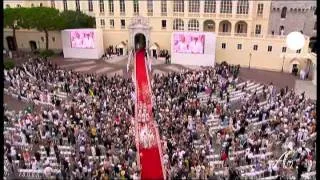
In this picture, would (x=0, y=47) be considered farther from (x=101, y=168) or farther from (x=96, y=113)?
(x=96, y=113)

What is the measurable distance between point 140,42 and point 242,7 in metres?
17.8

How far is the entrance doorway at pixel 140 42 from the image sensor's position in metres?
62.5

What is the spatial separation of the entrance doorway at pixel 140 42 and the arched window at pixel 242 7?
16180 mm

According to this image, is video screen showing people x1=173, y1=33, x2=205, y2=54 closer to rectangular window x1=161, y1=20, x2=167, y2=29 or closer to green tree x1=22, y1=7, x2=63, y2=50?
rectangular window x1=161, y1=20, x2=167, y2=29

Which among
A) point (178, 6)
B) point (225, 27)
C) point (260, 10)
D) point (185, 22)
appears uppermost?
point (178, 6)

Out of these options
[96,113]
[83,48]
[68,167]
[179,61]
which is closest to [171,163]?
[68,167]

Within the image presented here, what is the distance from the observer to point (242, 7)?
5853cm

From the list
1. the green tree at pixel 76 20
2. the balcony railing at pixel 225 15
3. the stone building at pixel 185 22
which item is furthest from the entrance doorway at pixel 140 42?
the balcony railing at pixel 225 15

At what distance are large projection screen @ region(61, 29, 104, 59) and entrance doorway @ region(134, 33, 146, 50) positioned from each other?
20.2ft

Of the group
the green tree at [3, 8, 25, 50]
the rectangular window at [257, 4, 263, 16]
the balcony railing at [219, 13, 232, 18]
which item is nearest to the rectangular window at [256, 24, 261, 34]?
the rectangular window at [257, 4, 263, 16]

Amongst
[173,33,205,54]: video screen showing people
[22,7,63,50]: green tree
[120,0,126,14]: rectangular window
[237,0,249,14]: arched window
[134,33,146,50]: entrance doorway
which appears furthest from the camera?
[134,33,146,50]: entrance doorway

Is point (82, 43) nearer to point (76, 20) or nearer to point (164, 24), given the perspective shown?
point (76, 20)

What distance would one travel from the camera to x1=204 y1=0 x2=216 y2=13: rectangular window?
5940 cm

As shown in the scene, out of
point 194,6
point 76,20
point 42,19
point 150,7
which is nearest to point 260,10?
point 194,6
